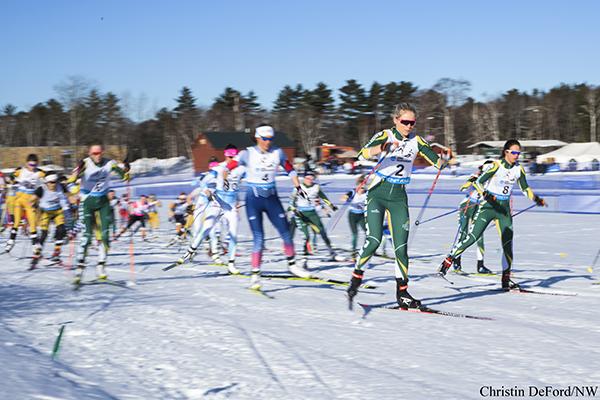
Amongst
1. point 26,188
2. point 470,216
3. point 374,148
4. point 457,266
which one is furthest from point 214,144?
point 374,148

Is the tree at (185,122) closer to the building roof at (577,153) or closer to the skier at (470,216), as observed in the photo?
the building roof at (577,153)

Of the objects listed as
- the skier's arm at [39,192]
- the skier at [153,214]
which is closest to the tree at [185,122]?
the skier at [153,214]

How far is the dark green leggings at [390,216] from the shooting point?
275 inches

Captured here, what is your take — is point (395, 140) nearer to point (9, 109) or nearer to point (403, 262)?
point (403, 262)

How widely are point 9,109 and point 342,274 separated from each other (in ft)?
401

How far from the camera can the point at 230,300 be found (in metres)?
7.77

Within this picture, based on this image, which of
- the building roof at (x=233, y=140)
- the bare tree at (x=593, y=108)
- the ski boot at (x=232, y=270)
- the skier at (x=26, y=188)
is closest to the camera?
the ski boot at (x=232, y=270)

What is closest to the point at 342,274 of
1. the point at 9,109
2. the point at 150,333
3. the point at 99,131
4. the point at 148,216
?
the point at 150,333

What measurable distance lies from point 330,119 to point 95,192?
313 feet

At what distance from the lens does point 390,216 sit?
7027 millimetres

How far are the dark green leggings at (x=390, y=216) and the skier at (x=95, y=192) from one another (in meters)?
4.48

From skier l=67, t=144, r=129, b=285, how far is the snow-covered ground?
2.10 ft

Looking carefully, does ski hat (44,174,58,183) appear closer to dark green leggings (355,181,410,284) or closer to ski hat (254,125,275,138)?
ski hat (254,125,275,138)

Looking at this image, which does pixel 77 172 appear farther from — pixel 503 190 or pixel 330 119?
pixel 330 119
